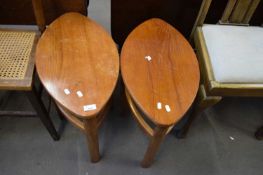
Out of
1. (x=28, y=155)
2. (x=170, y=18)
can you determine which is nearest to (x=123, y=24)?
(x=170, y=18)

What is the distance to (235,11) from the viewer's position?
108 cm

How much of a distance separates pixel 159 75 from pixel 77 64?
300 mm

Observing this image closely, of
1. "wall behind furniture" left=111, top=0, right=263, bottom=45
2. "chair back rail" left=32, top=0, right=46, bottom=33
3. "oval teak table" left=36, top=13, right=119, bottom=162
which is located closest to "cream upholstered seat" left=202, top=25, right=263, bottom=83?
"wall behind furniture" left=111, top=0, right=263, bottom=45

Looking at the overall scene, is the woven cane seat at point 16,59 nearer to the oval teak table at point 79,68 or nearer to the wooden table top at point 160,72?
the oval teak table at point 79,68

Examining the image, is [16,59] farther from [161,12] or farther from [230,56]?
[230,56]

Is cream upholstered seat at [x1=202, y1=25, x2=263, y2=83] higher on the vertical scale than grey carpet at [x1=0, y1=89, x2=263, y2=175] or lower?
higher

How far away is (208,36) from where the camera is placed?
3.43 ft

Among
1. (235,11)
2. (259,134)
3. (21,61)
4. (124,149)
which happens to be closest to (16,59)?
(21,61)

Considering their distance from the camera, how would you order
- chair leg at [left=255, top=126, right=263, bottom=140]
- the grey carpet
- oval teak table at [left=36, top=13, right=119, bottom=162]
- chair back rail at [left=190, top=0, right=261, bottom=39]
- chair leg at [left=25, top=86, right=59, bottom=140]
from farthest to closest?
chair leg at [left=255, top=126, right=263, bottom=140], the grey carpet, chair back rail at [left=190, top=0, right=261, bottom=39], chair leg at [left=25, top=86, right=59, bottom=140], oval teak table at [left=36, top=13, right=119, bottom=162]

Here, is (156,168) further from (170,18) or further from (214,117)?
(170,18)

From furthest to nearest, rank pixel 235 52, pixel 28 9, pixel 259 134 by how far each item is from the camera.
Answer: pixel 259 134 < pixel 28 9 < pixel 235 52

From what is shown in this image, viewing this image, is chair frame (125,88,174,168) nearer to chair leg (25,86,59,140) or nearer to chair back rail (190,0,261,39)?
chair leg (25,86,59,140)

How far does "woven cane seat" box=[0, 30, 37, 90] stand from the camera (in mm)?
887

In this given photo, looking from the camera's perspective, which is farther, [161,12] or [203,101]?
[161,12]
